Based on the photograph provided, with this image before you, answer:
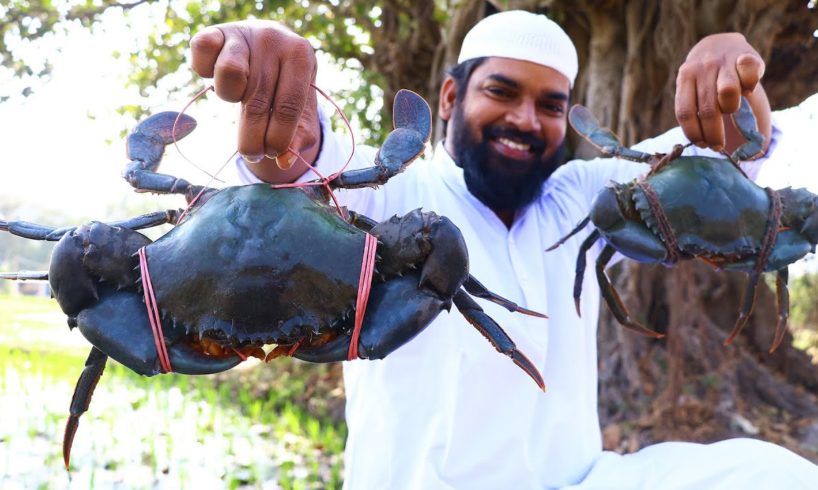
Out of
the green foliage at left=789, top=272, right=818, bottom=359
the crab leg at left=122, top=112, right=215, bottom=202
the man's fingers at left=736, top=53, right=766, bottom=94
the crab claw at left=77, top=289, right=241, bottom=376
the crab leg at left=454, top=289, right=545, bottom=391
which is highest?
the man's fingers at left=736, top=53, right=766, bottom=94

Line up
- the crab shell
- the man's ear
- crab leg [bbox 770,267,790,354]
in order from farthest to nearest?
1. the man's ear
2. crab leg [bbox 770,267,790,354]
3. the crab shell

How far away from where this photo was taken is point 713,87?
1.70 m

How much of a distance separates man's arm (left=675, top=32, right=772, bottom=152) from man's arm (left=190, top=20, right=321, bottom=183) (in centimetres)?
99

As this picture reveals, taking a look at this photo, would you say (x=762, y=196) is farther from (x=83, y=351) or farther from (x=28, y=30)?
(x=83, y=351)

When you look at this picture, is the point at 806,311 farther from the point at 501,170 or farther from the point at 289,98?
the point at 289,98

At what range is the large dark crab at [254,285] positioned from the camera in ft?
3.80

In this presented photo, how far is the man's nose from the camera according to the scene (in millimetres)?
2426

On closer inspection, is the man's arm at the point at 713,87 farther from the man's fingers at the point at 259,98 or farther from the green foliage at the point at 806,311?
the green foliage at the point at 806,311

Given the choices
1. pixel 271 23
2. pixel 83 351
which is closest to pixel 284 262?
pixel 271 23

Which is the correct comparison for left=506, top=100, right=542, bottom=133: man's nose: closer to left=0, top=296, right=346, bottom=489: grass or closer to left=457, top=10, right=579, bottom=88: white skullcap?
left=457, top=10, right=579, bottom=88: white skullcap

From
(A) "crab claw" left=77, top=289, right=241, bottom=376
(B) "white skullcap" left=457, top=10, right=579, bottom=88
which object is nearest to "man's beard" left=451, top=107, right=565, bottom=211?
(B) "white skullcap" left=457, top=10, right=579, bottom=88

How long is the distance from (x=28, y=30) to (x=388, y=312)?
566 cm

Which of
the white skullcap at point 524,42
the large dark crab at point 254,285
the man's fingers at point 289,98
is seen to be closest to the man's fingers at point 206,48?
the man's fingers at point 289,98

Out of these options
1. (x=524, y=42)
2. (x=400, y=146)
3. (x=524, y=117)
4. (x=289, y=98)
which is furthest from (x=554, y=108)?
(x=289, y=98)
